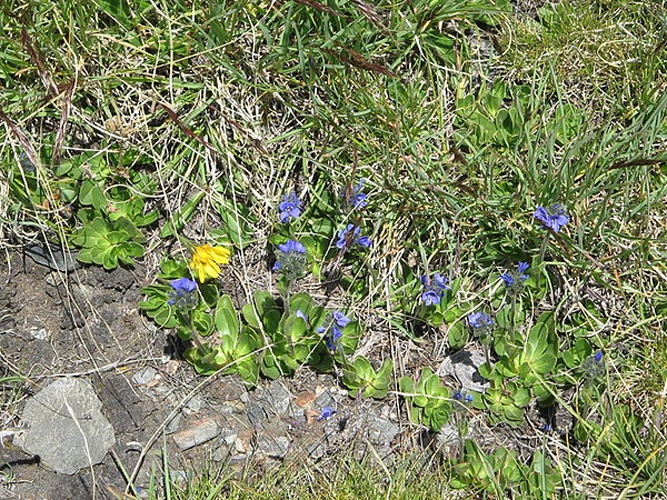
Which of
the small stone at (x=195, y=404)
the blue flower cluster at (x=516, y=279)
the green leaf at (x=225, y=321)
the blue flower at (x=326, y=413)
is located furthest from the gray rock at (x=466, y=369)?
the small stone at (x=195, y=404)

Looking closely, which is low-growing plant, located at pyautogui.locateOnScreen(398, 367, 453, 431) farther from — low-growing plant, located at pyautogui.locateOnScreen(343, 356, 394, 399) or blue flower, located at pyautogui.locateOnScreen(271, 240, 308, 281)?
blue flower, located at pyautogui.locateOnScreen(271, 240, 308, 281)

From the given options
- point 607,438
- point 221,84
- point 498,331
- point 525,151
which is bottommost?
point 607,438

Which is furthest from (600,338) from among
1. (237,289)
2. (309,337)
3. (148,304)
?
(148,304)

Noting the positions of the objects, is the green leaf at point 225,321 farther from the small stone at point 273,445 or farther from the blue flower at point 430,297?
the blue flower at point 430,297

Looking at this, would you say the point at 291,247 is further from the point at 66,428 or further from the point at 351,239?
the point at 66,428

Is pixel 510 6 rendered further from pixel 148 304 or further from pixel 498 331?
pixel 148 304

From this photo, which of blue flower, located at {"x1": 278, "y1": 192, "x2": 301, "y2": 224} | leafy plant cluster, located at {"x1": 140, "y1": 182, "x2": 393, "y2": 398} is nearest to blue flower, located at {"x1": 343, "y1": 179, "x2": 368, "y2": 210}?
leafy plant cluster, located at {"x1": 140, "y1": 182, "x2": 393, "y2": 398}
